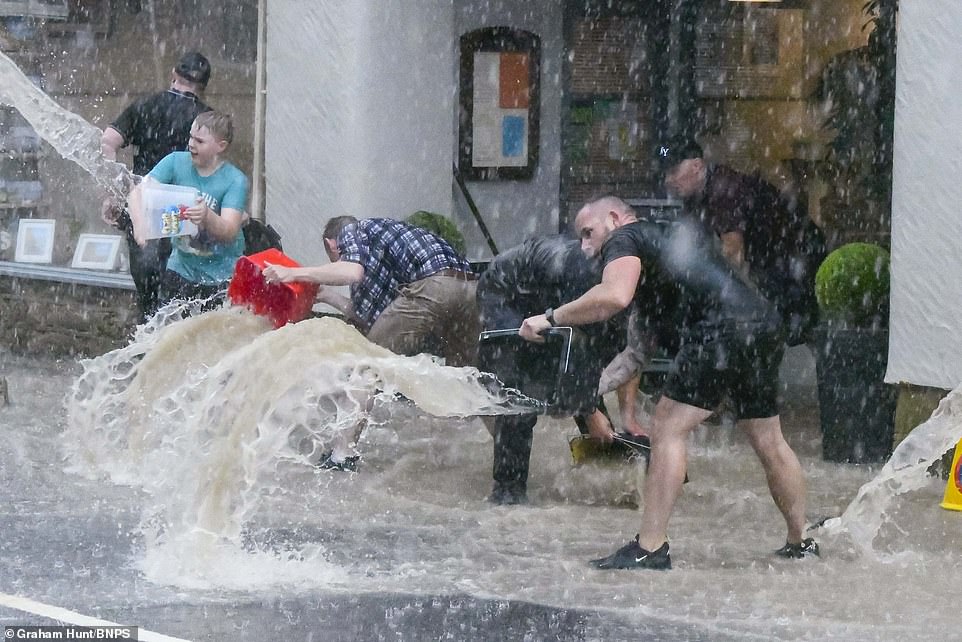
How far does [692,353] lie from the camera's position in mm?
7656

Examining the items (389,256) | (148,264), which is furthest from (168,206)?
(389,256)

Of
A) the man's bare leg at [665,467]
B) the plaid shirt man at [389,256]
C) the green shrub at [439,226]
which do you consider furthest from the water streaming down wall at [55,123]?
the man's bare leg at [665,467]

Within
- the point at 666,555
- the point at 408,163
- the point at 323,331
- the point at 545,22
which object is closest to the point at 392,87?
the point at 408,163

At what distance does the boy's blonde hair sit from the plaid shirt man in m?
1.14

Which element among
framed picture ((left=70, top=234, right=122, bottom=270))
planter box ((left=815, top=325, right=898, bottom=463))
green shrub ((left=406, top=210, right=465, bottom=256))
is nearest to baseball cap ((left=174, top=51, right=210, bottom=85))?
green shrub ((left=406, top=210, right=465, bottom=256))

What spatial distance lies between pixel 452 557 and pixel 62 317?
7.12 meters

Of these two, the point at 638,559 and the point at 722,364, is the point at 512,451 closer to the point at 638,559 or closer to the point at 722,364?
the point at 638,559

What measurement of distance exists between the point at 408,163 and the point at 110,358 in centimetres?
278

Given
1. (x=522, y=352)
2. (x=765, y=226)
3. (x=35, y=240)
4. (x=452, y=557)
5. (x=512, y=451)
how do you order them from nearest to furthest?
(x=452, y=557)
(x=522, y=352)
(x=512, y=451)
(x=765, y=226)
(x=35, y=240)

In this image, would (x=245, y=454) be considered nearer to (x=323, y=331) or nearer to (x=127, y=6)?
(x=323, y=331)

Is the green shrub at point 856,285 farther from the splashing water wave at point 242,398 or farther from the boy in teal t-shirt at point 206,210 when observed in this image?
the boy in teal t-shirt at point 206,210

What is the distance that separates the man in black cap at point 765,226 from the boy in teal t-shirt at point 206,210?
2.53m

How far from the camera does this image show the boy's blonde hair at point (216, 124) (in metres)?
10.2

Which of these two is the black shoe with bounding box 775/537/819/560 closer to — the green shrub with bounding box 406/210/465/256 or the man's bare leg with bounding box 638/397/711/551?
the man's bare leg with bounding box 638/397/711/551
